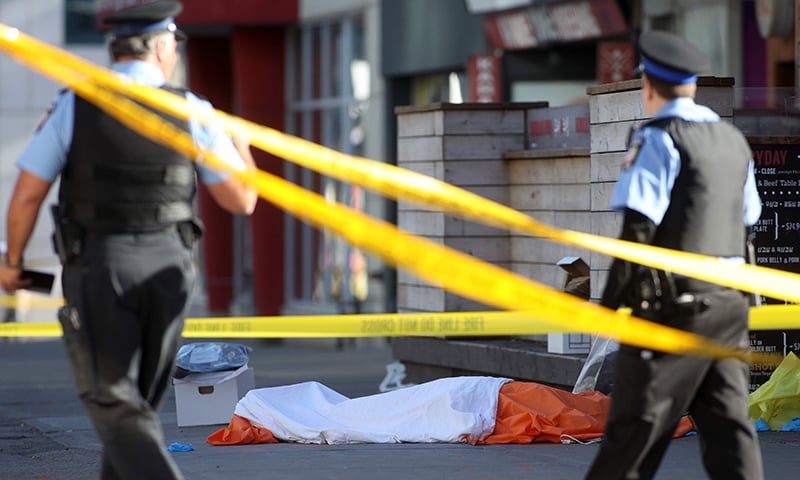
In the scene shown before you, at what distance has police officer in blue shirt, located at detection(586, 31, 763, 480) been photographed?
5434mm

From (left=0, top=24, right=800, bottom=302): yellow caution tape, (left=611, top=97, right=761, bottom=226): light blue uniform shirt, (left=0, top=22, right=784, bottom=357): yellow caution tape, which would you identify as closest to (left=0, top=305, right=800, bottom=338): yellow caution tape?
(left=0, top=24, right=800, bottom=302): yellow caution tape

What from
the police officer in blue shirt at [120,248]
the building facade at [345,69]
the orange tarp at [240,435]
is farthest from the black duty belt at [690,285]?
the building facade at [345,69]

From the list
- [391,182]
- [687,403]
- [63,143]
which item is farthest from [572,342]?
[63,143]

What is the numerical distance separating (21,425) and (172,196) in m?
5.47

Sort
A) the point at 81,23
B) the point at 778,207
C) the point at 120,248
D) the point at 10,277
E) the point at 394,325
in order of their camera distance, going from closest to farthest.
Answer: the point at 120,248
the point at 10,277
the point at 394,325
the point at 778,207
the point at 81,23

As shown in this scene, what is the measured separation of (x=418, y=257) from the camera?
5.40 metres

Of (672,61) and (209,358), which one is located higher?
(672,61)

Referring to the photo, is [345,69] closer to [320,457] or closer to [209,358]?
[209,358]

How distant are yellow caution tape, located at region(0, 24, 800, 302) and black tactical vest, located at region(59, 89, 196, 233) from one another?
115mm

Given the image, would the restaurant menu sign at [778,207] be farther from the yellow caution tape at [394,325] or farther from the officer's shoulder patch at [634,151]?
the officer's shoulder patch at [634,151]

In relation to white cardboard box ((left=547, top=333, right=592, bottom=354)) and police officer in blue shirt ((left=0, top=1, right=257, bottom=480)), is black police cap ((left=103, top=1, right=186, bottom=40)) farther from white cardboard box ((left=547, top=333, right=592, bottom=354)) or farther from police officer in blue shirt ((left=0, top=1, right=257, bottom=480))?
Answer: white cardboard box ((left=547, top=333, right=592, bottom=354))

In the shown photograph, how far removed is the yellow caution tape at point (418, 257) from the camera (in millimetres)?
5418

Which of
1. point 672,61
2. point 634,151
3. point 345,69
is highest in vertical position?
point 345,69

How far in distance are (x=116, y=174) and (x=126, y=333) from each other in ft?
1.76
